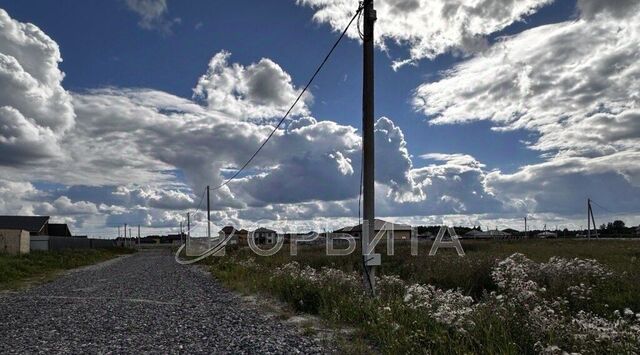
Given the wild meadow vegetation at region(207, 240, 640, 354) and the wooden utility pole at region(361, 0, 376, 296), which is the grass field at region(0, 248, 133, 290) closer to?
the wild meadow vegetation at region(207, 240, 640, 354)

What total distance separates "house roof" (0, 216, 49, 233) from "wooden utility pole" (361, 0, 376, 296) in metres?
61.1

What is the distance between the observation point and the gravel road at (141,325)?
755 centimetres

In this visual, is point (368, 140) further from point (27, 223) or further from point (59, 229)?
point (59, 229)

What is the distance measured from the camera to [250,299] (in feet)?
45.2

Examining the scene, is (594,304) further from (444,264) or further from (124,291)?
(124,291)

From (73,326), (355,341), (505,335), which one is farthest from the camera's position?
(73,326)

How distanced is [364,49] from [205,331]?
6330 mm

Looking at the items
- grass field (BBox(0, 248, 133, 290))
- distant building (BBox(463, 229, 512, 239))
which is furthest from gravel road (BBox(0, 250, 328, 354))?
distant building (BBox(463, 229, 512, 239))

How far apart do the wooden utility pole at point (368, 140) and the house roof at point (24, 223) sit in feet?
200

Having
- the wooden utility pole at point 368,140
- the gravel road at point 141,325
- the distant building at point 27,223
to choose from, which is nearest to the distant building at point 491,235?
the distant building at point 27,223

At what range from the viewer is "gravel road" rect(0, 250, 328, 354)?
7547 millimetres

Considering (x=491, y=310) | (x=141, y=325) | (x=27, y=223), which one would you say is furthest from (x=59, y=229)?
(x=491, y=310)

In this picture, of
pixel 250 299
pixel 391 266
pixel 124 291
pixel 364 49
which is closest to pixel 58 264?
pixel 124 291

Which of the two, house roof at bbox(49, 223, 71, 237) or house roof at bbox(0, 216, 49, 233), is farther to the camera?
house roof at bbox(49, 223, 71, 237)
